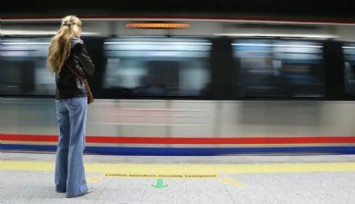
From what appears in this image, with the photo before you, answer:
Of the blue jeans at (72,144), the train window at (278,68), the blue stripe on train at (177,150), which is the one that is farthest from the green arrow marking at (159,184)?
the train window at (278,68)

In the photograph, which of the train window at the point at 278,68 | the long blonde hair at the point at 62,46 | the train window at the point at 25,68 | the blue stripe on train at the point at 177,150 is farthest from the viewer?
the train window at the point at 25,68

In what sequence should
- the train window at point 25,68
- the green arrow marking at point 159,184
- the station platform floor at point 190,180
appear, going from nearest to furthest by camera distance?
the station platform floor at point 190,180
the green arrow marking at point 159,184
the train window at point 25,68

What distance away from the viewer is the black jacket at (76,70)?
3941 millimetres

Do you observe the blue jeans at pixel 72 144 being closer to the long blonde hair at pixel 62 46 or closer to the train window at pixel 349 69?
the long blonde hair at pixel 62 46

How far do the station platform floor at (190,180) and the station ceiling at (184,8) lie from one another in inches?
98.4

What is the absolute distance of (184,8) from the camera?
7.11m

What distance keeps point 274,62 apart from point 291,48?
40 centimetres

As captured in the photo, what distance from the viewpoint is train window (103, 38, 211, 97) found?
7.09 meters

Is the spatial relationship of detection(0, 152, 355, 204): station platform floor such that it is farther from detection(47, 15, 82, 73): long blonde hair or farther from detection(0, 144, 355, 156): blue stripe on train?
detection(47, 15, 82, 73): long blonde hair

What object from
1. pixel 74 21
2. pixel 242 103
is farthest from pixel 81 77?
pixel 242 103

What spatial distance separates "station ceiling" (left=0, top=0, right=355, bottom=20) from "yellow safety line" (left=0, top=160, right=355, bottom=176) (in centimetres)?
271

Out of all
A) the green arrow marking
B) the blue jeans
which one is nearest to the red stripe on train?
the green arrow marking

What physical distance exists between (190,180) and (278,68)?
10.5 ft

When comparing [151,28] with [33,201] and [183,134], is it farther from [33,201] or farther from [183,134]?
[33,201]
